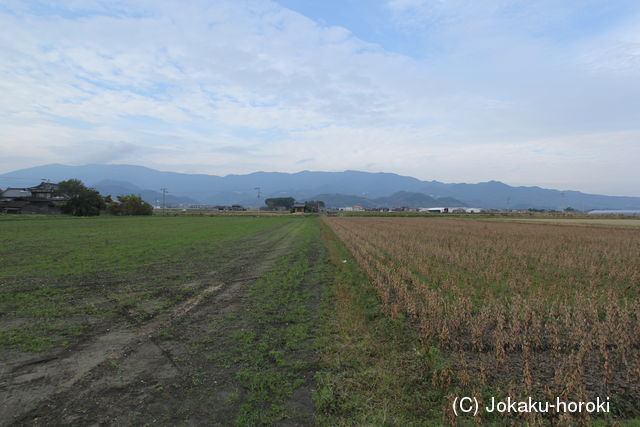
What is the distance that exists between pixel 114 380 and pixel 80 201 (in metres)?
67.0

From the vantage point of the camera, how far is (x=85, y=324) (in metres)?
6.47

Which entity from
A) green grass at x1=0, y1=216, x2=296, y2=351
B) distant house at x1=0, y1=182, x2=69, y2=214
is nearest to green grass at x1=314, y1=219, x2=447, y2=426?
green grass at x1=0, y1=216, x2=296, y2=351

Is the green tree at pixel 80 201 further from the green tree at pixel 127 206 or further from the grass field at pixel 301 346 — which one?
the grass field at pixel 301 346

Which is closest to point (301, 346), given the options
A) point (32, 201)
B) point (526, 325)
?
point (526, 325)

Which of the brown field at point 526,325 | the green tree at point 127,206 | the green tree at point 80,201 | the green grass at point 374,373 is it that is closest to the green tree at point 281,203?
the green tree at point 127,206

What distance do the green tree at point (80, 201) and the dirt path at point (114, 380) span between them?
6408 cm

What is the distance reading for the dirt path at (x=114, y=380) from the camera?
365cm

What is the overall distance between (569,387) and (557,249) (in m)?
17.1

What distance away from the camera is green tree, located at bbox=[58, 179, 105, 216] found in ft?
189

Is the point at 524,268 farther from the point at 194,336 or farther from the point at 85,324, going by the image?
the point at 85,324

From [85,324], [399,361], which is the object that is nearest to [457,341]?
[399,361]

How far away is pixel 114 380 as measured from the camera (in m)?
4.37

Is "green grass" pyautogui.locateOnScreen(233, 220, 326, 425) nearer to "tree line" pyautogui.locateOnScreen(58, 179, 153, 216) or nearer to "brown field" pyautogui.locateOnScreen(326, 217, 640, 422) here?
"brown field" pyautogui.locateOnScreen(326, 217, 640, 422)

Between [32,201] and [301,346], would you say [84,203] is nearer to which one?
[32,201]
